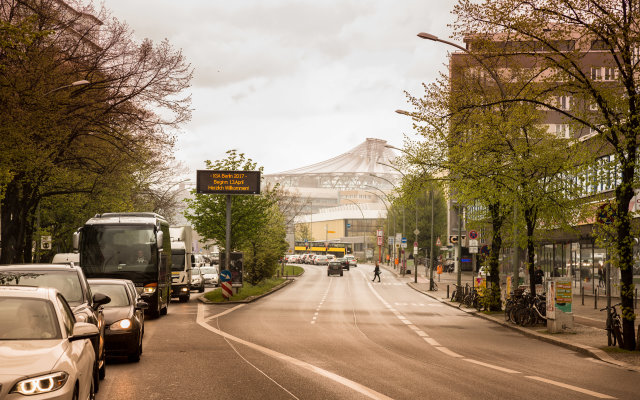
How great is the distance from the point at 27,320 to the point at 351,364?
7.47m

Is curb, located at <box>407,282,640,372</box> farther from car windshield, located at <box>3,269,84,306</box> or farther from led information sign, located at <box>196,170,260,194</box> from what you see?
led information sign, located at <box>196,170,260,194</box>

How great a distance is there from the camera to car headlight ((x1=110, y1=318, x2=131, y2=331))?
577 inches

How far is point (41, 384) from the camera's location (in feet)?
22.3

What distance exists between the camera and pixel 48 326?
8.39 m

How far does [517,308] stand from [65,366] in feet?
71.0

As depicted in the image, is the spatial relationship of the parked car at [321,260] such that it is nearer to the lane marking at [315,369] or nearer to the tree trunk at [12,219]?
the tree trunk at [12,219]

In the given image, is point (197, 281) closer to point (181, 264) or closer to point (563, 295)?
point (181, 264)

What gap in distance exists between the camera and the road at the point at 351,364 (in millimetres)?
11466

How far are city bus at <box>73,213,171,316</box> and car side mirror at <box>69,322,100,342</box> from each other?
1955 centimetres

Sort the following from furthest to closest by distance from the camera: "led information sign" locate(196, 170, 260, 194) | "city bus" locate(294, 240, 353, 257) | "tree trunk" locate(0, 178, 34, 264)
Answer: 1. "city bus" locate(294, 240, 353, 257)
2. "led information sign" locate(196, 170, 260, 194)
3. "tree trunk" locate(0, 178, 34, 264)

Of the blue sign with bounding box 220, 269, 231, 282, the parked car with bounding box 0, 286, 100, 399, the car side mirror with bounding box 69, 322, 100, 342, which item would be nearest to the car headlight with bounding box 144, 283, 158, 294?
the blue sign with bounding box 220, 269, 231, 282

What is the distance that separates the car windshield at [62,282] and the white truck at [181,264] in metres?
28.7

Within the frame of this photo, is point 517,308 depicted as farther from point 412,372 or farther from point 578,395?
point 578,395

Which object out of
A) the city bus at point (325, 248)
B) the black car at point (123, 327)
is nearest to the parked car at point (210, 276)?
the black car at point (123, 327)
